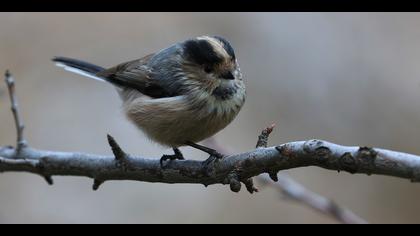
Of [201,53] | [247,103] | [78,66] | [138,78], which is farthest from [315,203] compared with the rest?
[247,103]

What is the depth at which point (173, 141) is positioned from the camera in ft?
12.3

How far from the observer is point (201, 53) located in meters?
3.79

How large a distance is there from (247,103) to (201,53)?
9.28 ft

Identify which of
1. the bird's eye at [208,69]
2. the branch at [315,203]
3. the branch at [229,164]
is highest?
the bird's eye at [208,69]

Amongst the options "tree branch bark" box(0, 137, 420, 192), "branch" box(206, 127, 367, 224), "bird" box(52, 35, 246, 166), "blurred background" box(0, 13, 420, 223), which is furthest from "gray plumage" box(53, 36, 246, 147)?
"blurred background" box(0, 13, 420, 223)

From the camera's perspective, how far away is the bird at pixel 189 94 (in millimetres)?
3660

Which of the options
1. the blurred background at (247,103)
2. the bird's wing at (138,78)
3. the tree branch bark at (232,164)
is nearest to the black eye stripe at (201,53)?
the bird's wing at (138,78)

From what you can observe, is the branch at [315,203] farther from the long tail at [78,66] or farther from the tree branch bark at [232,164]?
the long tail at [78,66]

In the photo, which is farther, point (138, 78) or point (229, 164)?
point (138, 78)

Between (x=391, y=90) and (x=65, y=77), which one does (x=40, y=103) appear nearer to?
(x=65, y=77)

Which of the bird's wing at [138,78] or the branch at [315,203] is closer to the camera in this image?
the branch at [315,203]

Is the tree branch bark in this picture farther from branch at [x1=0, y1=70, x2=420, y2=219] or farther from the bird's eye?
the bird's eye

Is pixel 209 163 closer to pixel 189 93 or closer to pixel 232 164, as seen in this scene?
pixel 232 164
